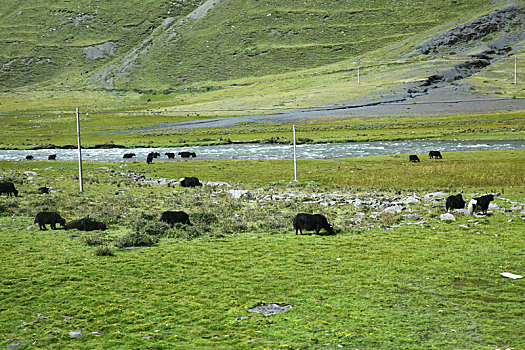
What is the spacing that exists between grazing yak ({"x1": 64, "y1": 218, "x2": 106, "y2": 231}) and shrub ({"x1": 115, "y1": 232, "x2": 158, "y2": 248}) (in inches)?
99.7

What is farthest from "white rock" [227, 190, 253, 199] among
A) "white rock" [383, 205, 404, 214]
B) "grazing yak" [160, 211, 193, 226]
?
"white rock" [383, 205, 404, 214]

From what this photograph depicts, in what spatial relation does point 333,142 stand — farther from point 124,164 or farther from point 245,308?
point 245,308

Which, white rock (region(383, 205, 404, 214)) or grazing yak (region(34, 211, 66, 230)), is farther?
white rock (region(383, 205, 404, 214))

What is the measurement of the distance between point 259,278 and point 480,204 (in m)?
12.6

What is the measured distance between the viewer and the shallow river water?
200 feet

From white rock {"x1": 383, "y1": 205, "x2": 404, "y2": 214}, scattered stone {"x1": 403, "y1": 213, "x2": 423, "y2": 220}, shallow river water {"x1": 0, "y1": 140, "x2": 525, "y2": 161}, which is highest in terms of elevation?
shallow river water {"x1": 0, "y1": 140, "x2": 525, "y2": 161}

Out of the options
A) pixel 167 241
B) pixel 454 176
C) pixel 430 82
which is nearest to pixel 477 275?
pixel 167 241

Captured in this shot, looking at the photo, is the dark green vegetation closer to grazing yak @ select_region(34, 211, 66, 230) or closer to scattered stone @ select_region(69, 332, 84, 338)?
scattered stone @ select_region(69, 332, 84, 338)

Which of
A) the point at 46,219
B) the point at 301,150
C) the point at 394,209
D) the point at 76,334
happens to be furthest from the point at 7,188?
the point at 301,150

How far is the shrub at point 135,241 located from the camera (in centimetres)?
1630

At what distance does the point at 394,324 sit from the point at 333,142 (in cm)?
6627

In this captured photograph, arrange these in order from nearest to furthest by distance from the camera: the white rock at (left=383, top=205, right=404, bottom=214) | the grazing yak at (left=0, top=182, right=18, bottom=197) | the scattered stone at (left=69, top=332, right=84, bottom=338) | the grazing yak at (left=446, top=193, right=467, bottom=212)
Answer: the scattered stone at (left=69, top=332, right=84, bottom=338) < the grazing yak at (left=446, top=193, right=467, bottom=212) < the white rock at (left=383, top=205, right=404, bottom=214) < the grazing yak at (left=0, top=182, right=18, bottom=197)

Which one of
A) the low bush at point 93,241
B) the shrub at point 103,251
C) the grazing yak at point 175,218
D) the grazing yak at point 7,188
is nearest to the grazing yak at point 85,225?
the low bush at point 93,241

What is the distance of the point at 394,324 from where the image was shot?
9.75 metres
